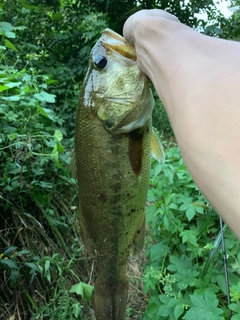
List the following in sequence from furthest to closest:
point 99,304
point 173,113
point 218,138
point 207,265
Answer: point 207,265
point 99,304
point 173,113
point 218,138

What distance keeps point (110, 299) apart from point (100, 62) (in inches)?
42.9

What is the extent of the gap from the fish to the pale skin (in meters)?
0.57

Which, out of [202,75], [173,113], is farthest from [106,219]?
[202,75]

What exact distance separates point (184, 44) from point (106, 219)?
98cm

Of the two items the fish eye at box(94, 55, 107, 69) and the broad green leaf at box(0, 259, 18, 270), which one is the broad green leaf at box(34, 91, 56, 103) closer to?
the broad green leaf at box(0, 259, 18, 270)

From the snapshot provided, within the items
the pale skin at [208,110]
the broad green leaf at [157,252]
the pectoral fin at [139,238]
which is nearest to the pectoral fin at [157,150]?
the pectoral fin at [139,238]

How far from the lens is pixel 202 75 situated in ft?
2.48

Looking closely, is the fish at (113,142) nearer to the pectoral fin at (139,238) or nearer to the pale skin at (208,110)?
the pectoral fin at (139,238)

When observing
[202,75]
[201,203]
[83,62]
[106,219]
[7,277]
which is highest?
[202,75]

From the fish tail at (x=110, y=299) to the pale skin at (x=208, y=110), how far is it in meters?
1.20

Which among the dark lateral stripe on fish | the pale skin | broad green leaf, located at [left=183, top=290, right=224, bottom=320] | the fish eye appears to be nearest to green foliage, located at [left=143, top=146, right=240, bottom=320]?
broad green leaf, located at [left=183, top=290, right=224, bottom=320]

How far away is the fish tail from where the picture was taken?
1896 mm

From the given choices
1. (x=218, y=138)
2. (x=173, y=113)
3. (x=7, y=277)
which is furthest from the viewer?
(x=7, y=277)

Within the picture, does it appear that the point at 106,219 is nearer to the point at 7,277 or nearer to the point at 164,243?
the point at 164,243
